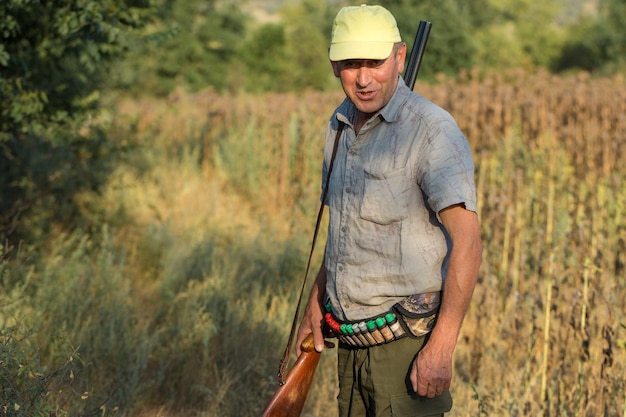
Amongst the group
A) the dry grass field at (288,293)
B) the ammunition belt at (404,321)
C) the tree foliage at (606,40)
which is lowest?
the dry grass field at (288,293)

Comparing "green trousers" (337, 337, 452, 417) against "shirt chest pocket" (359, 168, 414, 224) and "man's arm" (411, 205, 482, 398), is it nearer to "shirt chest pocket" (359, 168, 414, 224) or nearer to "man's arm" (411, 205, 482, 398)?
"man's arm" (411, 205, 482, 398)

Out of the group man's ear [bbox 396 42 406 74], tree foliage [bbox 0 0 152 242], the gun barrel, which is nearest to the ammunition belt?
man's ear [bbox 396 42 406 74]

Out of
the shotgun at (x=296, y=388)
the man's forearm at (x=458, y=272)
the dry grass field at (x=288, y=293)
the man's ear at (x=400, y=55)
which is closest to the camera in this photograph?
the man's forearm at (x=458, y=272)

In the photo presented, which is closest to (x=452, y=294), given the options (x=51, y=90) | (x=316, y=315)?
(x=316, y=315)

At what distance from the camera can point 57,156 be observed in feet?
23.5

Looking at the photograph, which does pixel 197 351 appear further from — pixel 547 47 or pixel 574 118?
pixel 547 47

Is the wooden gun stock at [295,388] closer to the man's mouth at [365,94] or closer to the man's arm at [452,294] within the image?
the man's arm at [452,294]

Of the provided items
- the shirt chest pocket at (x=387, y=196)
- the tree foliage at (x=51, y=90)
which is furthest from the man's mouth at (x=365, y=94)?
the tree foliage at (x=51, y=90)

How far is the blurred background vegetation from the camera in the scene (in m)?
4.48

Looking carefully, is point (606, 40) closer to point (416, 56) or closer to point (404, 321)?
point (416, 56)

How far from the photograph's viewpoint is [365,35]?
2.56 meters

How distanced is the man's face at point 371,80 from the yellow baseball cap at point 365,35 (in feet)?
0.18

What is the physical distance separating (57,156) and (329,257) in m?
4.95

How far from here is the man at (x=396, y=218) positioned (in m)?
2.46
